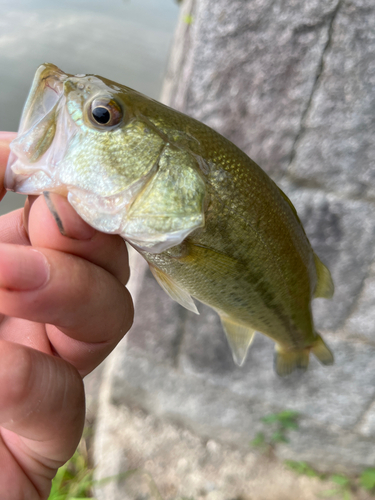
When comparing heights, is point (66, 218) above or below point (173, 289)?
above

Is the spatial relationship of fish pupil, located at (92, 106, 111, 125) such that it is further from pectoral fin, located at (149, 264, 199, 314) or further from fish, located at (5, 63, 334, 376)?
pectoral fin, located at (149, 264, 199, 314)

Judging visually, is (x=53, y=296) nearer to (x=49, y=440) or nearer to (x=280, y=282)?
(x=49, y=440)

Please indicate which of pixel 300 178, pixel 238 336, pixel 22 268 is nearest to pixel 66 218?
pixel 22 268

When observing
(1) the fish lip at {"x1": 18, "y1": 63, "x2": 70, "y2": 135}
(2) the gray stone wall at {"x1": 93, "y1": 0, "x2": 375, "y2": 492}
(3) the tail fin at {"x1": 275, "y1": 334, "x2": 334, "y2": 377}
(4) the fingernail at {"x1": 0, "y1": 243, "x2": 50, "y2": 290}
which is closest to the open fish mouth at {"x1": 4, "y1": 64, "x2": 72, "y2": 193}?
(1) the fish lip at {"x1": 18, "y1": 63, "x2": 70, "y2": 135}

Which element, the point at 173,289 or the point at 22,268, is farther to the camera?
the point at 173,289

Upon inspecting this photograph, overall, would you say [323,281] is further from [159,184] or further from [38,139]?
[38,139]

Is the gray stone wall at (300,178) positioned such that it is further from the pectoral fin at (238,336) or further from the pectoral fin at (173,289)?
the pectoral fin at (173,289)

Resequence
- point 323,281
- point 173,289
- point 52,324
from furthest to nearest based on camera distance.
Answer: point 323,281
point 173,289
point 52,324
